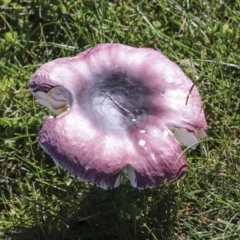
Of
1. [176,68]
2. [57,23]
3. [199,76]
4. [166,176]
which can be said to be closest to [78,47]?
[57,23]

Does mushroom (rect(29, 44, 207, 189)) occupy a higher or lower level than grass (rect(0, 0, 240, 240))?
higher

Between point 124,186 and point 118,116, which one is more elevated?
point 118,116

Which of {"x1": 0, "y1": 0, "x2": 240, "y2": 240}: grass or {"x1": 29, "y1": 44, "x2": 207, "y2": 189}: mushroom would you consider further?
{"x1": 0, "y1": 0, "x2": 240, "y2": 240}: grass

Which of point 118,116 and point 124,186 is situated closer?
point 118,116
